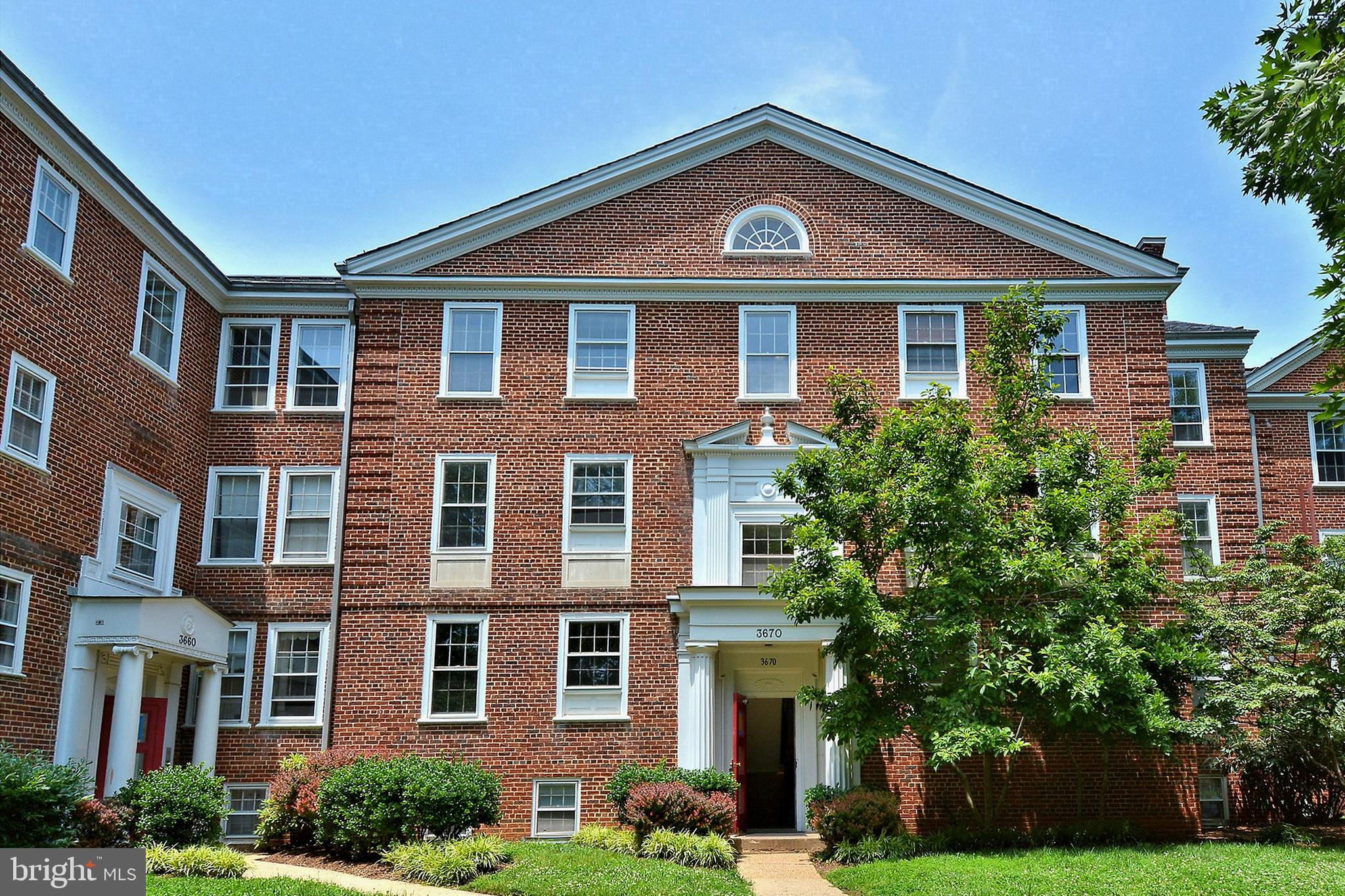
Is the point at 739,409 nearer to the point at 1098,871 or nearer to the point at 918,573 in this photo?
the point at 918,573

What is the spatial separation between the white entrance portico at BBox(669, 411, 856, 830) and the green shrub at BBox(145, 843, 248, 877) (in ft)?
24.2

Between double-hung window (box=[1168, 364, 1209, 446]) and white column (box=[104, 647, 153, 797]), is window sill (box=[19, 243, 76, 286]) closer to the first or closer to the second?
white column (box=[104, 647, 153, 797])

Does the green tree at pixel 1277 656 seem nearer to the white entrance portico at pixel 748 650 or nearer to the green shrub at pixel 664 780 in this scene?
the white entrance portico at pixel 748 650

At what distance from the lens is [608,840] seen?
55.9 ft

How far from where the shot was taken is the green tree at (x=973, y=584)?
16562mm

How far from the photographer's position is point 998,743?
53.5 ft

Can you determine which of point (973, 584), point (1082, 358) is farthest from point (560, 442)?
point (1082, 358)

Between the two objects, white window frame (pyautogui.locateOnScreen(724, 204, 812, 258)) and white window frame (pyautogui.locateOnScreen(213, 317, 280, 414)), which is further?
white window frame (pyautogui.locateOnScreen(213, 317, 280, 414))

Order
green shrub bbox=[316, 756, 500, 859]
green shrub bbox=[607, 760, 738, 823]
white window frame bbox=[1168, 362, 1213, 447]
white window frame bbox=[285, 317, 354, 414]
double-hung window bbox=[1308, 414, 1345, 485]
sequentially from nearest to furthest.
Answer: green shrub bbox=[316, 756, 500, 859] < green shrub bbox=[607, 760, 738, 823] < white window frame bbox=[285, 317, 354, 414] < white window frame bbox=[1168, 362, 1213, 447] < double-hung window bbox=[1308, 414, 1345, 485]

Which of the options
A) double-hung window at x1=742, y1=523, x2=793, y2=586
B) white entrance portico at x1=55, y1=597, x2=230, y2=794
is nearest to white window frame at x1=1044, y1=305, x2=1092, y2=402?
double-hung window at x1=742, y1=523, x2=793, y2=586

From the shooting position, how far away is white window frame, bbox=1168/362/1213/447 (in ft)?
81.1

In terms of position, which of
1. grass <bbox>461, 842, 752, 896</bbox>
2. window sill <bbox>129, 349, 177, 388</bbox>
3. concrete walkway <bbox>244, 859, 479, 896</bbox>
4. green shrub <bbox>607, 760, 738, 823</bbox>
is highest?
window sill <bbox>129, 349, 177, 388</bbox>

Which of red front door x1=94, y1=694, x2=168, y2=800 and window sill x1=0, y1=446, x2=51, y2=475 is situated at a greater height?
window sill x1=0, y1=446, x2=51, y2=475

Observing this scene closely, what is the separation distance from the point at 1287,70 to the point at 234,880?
42.7 ft
